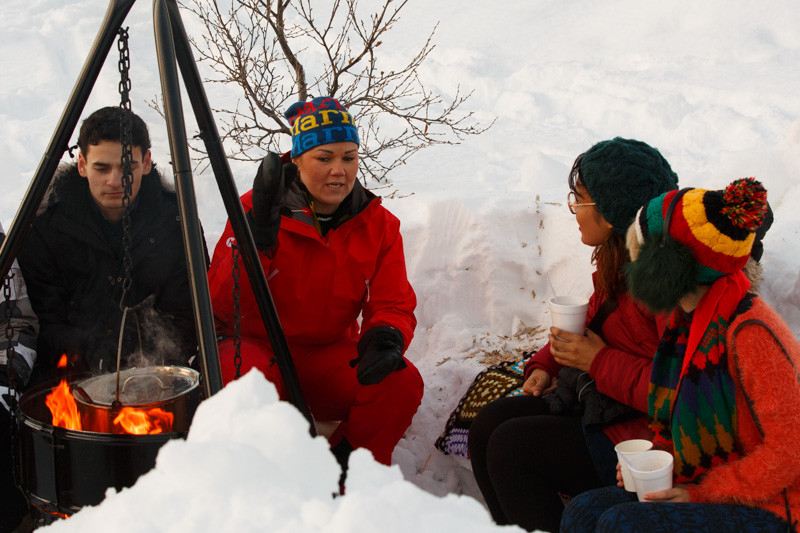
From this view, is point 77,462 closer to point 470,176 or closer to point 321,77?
point 321,77

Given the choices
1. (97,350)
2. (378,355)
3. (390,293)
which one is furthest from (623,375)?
(97,350)

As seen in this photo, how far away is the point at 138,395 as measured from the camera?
7.91 ft

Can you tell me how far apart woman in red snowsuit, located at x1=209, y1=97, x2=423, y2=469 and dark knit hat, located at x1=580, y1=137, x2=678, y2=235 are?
3.47 ft

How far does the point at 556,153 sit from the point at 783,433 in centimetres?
682

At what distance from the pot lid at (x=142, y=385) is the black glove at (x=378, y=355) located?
65 cm

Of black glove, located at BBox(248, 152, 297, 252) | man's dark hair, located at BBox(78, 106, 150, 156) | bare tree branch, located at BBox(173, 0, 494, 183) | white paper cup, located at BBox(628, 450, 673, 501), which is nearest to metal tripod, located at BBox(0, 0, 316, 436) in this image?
black glove, located at BBox(248, 152, 297, 252)

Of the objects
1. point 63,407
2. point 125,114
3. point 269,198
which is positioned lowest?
point 63,407

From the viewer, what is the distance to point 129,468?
2.04 metres

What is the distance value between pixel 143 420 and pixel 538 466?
1406 millimetres

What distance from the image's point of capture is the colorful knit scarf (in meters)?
1.92

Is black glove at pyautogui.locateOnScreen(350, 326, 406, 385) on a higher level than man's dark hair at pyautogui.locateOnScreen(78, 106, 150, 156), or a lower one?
lower

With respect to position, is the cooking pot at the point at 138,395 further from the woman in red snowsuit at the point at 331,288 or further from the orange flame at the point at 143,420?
the woman in red snowsuit at the point at 331,288

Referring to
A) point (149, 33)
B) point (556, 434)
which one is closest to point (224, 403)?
point (556, 434)

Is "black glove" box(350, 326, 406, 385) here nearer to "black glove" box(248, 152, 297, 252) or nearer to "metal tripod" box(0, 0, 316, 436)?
"metal tripod" box(0, 0, 316, 436)
